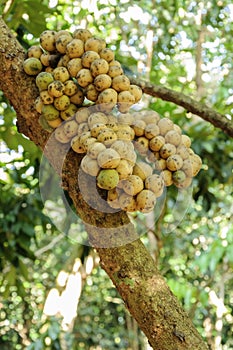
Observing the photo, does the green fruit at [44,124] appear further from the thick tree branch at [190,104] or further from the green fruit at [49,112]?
the thick tree branch at [190,104]

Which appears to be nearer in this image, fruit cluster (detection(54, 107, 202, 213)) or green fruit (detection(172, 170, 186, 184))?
fruit cluster (detection(54, 107, 202, 213))

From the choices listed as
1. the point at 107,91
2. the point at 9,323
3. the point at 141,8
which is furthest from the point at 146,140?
the point at 9,323

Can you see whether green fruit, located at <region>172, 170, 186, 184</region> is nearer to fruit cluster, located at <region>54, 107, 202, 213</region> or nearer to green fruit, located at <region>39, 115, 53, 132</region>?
fruit cluster, located at <region>54, 107, 202, 213</region>

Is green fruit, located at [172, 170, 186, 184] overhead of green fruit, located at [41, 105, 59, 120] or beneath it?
beneath

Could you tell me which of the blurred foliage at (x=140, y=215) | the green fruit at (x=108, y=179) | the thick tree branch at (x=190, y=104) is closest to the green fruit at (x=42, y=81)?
the green fruit at (x=108, y=179)

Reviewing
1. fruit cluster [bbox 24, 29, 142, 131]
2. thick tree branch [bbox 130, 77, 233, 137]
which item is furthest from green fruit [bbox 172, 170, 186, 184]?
thick tree branch [bbox 130, 77, 233, 137]

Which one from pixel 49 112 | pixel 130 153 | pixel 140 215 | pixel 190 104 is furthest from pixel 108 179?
pixel 140 215
